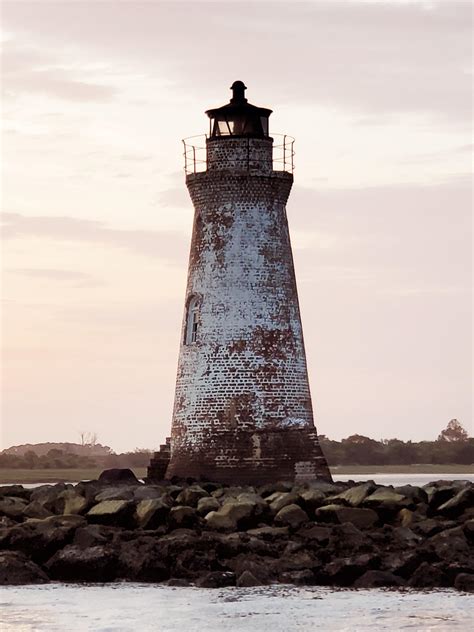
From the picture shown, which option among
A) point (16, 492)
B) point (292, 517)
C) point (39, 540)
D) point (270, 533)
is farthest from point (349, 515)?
point (16, 492)

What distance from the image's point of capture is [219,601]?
690 inches

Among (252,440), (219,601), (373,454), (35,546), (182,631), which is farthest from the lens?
(373,454)

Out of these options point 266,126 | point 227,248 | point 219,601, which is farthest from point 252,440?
point 219,601

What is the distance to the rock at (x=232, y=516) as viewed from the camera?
822 inches

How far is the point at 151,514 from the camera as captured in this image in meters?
21.1

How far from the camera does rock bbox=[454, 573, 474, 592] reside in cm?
1778

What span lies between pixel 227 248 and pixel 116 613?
31.9 ft

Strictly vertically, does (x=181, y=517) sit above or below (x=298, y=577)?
above

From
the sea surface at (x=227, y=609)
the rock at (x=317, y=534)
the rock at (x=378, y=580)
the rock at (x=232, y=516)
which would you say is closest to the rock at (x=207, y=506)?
the rock at (x=232, y=516)

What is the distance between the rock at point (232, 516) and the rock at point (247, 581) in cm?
273

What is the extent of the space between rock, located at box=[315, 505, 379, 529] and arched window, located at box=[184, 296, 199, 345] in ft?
18.4

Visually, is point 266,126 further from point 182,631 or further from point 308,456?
point 182,631

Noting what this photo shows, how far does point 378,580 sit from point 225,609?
6.40ft

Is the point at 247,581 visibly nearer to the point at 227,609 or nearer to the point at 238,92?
the point at 227,609
